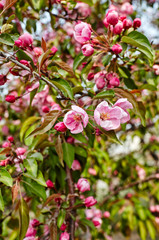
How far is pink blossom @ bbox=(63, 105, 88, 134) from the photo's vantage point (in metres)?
0.72

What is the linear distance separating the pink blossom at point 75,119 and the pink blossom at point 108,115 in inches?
1.6

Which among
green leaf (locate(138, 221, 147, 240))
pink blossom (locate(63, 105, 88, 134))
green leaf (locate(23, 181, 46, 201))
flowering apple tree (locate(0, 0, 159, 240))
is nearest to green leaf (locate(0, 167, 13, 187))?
flowering apple tree (locate(0, 0, 159, 240))

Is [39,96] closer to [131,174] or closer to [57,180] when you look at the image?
[57,180]

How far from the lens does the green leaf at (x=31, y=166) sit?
84 cm

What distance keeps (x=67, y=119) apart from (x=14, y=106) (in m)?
1.37

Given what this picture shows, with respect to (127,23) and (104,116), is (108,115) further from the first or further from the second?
(127,23)

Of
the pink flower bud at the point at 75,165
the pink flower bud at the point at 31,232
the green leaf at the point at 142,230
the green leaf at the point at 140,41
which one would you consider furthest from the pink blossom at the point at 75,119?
the green leaf at the point at 142,230

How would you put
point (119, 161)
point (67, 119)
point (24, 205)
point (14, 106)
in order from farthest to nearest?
1. point (119, 161)
2. point (14, 106)
3. point (24, 205)
4. point (67, 119)

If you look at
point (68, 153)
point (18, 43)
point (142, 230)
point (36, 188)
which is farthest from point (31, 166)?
point (142, 230)

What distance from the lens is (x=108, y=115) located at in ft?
2.44

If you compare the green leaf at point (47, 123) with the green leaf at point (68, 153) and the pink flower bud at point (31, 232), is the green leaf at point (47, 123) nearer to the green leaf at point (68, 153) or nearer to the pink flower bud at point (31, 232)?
the green leaf at point (68, 153)

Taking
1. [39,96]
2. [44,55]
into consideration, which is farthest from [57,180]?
[44,55]

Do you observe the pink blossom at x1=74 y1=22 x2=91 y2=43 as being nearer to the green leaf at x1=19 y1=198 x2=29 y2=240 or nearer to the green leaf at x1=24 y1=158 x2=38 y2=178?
the green leaf at x1=24 y1=158 x2=38 y2=178

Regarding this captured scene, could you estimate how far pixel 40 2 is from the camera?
48.9 inches
